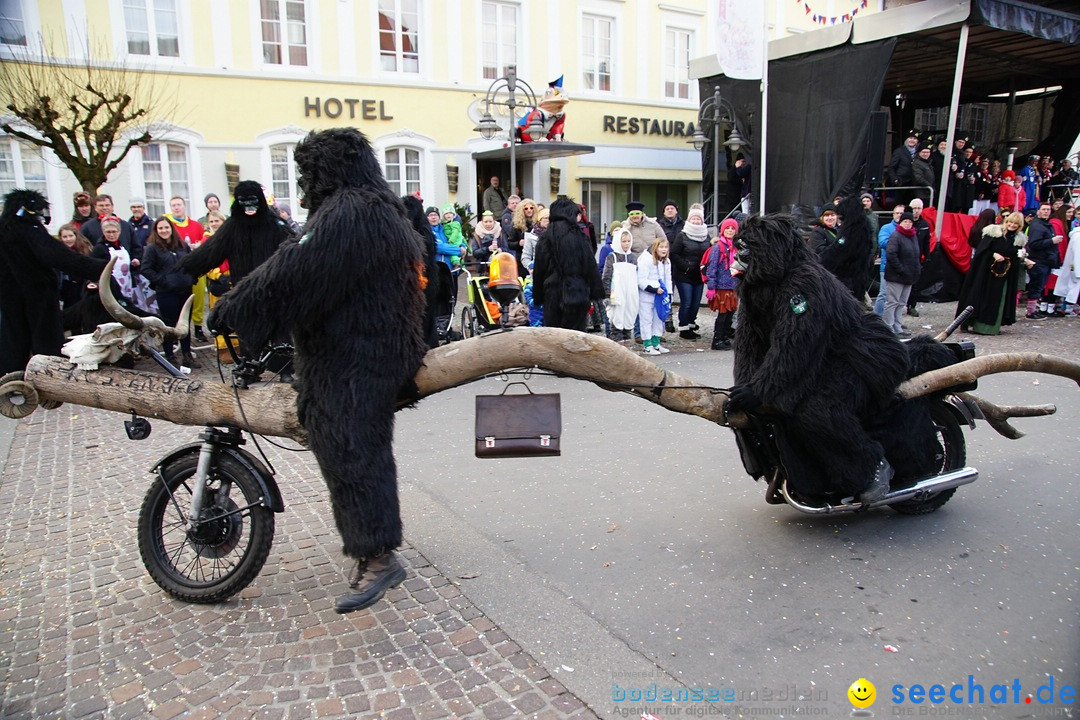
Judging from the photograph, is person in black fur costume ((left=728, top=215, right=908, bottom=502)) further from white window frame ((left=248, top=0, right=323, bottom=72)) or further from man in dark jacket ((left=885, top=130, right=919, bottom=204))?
white window frame ((left=248, top=0, right=323, bottom=72))

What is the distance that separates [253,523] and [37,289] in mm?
5523

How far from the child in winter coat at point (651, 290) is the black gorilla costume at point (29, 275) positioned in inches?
246

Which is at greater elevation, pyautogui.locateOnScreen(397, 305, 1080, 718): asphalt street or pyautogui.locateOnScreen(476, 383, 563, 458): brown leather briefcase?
pyautogui.locateOnScreen(476, 383, 563, 458): brown leather briefcase

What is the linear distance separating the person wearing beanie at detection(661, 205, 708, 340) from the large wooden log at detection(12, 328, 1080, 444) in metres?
7.38

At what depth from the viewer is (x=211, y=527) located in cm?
373

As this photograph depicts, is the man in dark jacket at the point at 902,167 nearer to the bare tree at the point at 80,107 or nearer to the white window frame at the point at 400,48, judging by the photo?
the white window frame at the point at 400,48

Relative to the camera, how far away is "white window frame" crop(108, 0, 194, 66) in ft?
51.3

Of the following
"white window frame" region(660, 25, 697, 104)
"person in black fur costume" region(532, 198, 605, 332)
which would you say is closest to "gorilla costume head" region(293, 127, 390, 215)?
"person in black fur costume" region(532, 198, 605, 332)

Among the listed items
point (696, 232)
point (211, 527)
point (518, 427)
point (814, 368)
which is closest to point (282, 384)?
point (211, 527)

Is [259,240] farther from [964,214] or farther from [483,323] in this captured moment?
[964,214]

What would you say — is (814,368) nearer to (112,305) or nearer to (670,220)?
(112,305)

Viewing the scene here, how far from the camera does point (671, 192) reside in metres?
24.0

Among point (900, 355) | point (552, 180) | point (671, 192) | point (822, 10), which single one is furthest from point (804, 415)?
point (822, 10)

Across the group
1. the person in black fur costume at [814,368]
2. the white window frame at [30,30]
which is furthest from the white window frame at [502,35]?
the person in black fur costume at [814,368]
